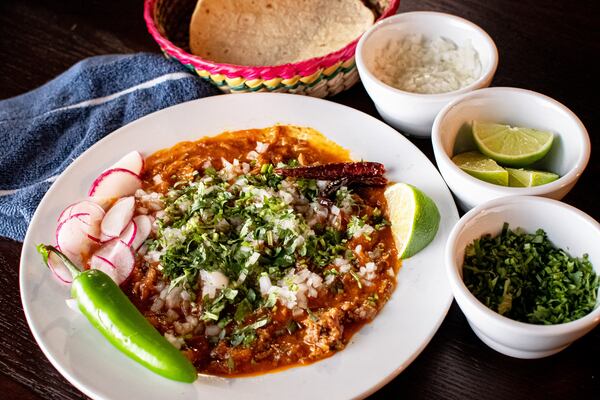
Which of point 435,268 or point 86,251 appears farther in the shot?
point 86,251

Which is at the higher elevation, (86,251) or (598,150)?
(86,251)

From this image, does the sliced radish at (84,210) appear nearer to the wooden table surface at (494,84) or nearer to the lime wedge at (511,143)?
the wooden table surface at (494,84)

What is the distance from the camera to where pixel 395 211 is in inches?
107

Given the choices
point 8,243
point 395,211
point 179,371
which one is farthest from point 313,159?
point 8,243

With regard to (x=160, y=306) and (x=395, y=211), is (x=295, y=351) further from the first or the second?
(x=395, y=211)

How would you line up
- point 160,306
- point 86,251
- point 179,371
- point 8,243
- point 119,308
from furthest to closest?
point 8,243 → point 86,251 → point 160,306 → point 119,308 → point 179,371

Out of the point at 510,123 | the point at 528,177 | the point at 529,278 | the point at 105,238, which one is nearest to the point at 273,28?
the point at 510,123

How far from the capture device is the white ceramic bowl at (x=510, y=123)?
8.34ft

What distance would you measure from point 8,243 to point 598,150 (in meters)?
2.72

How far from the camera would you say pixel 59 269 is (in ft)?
8.49

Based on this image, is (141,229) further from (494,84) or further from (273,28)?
(494,84)

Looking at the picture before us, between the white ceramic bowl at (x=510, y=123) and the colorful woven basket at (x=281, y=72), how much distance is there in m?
0.65

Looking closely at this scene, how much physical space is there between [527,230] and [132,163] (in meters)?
1.70

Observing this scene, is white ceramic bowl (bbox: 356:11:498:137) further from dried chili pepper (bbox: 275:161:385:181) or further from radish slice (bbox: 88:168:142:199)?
radish slice (bbox: 88:168:142:199)
